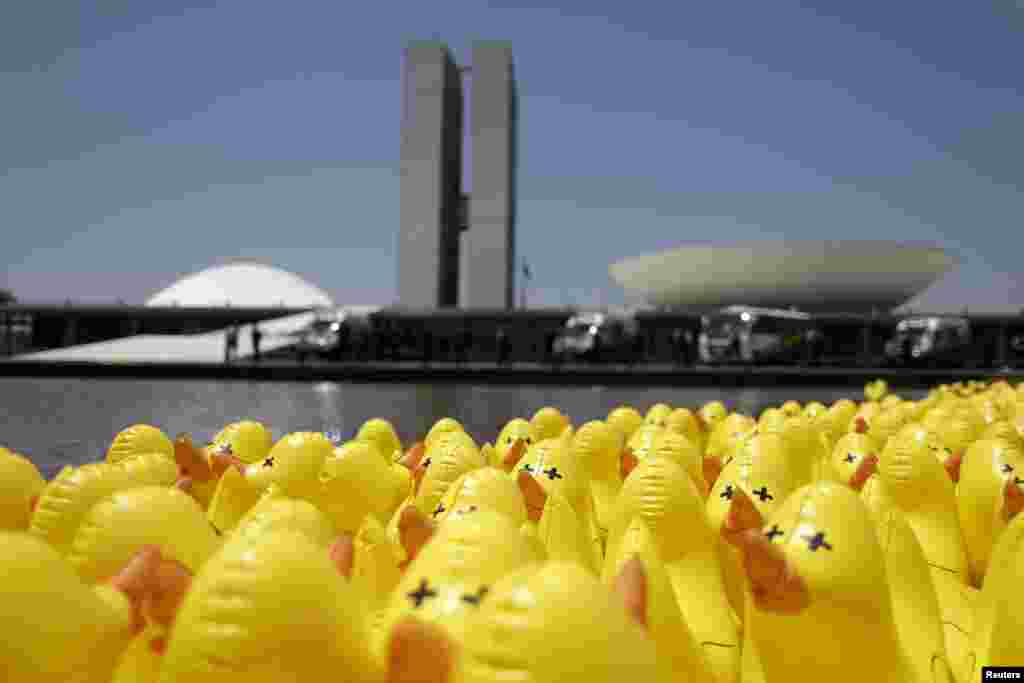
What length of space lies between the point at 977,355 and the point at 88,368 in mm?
21134

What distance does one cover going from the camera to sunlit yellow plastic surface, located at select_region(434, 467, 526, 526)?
242 cm

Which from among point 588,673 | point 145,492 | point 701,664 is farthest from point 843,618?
point 145,492

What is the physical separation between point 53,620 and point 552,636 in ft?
2.80

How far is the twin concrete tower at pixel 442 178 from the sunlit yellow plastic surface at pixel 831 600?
37193 millimetres

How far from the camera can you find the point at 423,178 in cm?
3947

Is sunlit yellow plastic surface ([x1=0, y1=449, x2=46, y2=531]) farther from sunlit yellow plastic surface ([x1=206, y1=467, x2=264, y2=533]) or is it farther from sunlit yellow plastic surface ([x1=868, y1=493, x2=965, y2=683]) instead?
sunlit yellow plastic surface ([x1=868, y1=493, x2=965, y2=683])

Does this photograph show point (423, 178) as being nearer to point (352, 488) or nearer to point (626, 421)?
point (626, 421)

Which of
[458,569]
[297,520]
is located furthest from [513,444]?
[458,569]

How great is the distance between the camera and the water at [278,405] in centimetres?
778

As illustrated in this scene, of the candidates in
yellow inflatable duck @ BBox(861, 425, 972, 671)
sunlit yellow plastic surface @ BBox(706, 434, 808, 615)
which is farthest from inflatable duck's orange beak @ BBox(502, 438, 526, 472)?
yellow inflatable duck @ BBox(861, 425, 972, 671)

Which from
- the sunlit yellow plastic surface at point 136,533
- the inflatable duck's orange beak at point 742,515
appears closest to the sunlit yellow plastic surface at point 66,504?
the sunlit yellow plastic surface at point 136,533

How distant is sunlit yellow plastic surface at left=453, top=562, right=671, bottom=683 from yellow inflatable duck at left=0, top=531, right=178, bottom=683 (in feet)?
2.20

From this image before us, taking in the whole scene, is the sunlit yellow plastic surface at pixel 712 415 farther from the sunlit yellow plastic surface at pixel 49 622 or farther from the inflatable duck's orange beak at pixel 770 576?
the sunlit yellow plastic surface at pixel 49 622

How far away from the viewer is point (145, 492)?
6.88ft
